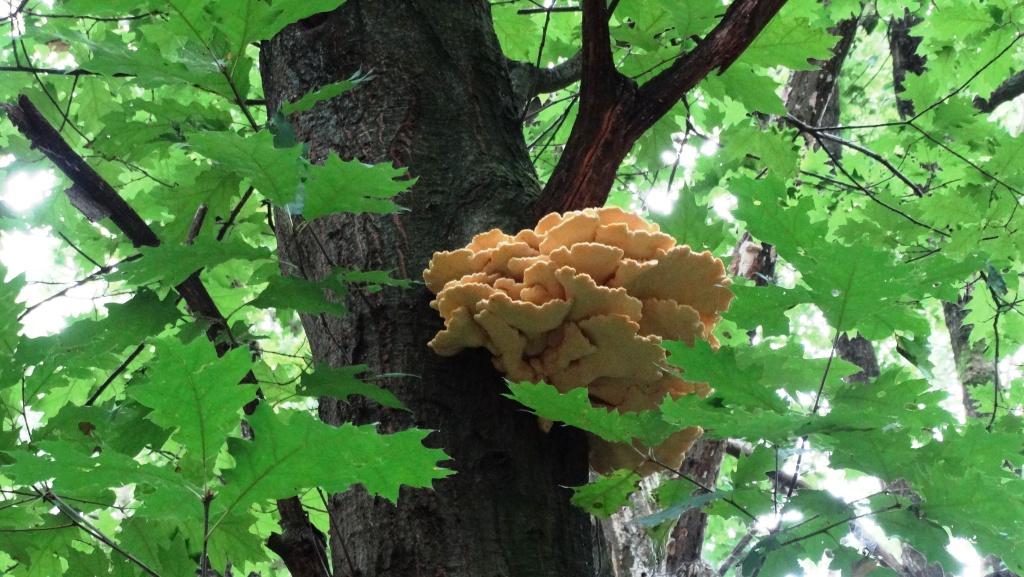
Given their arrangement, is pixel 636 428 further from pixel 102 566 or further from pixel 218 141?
pixel 102 566

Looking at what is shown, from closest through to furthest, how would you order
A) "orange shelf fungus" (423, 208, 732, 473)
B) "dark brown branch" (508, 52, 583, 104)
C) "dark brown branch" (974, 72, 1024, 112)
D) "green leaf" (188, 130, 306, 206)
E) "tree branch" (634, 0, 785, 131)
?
"green leaf" (188, 130, 306, 206) → "orange shelf fungus" (423, 208, 732, 473) → "tree branch" (634, 0, 785, 131) → "dark brown branch" (508, 52, 583, 104) → "dark brown branch" (974, 72, 1024, 112)

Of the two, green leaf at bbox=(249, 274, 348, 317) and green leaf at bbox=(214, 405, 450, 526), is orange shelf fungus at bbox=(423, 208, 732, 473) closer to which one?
green leaf at bbox=(249, 274, 348, 317)

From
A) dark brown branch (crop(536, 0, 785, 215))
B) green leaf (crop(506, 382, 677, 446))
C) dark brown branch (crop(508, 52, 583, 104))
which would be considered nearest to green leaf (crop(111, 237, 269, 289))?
green leaf (crop(506, 382, 677, 446))

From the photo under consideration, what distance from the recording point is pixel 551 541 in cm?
154

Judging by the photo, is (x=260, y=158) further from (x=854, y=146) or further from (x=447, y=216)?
(x=854, y=146)

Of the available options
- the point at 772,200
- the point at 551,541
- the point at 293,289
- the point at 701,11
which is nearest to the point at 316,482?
the point at 293,289

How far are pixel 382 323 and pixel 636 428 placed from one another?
2.12 ft

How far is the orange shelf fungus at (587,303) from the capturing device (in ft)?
5.27

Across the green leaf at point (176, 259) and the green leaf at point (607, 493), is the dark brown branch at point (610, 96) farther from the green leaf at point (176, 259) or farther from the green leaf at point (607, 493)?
the green leaf at point (176, 259)

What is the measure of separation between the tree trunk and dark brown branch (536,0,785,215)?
143 mm

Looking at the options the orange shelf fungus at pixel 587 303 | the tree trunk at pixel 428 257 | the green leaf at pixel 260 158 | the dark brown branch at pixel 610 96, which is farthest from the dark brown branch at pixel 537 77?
the green leaf at pixel 260 158

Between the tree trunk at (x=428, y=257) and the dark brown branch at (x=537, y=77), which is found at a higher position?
the dark brown branch at (x=537, y=77)

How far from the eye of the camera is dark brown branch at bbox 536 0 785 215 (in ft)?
6.36

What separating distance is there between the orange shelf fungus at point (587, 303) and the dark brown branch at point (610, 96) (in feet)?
0.84
